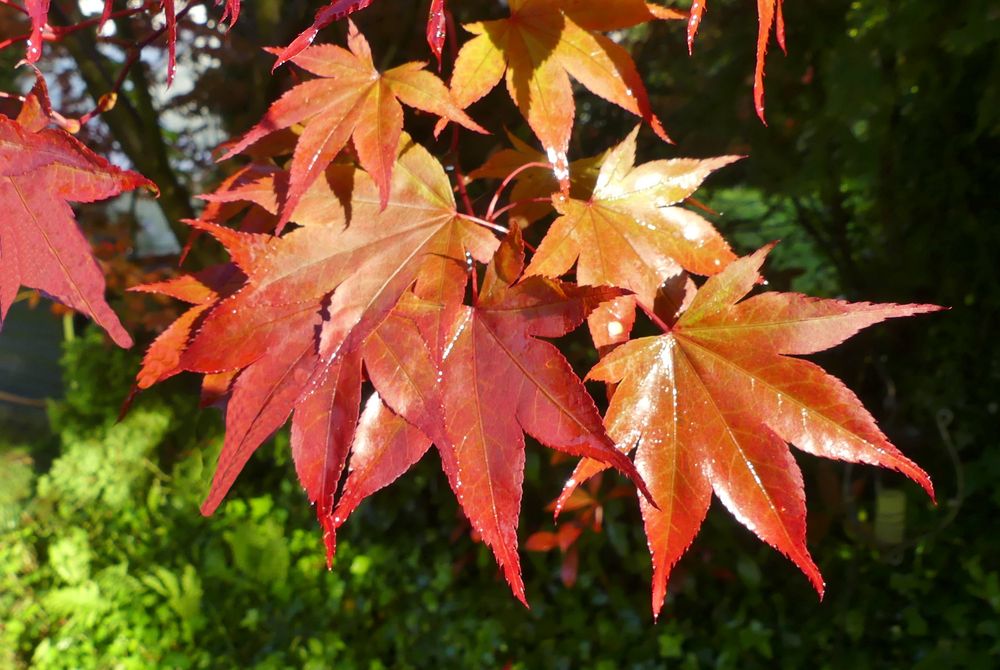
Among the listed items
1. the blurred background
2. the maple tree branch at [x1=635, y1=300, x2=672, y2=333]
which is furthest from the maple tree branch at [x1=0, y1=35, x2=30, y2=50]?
the blurred background

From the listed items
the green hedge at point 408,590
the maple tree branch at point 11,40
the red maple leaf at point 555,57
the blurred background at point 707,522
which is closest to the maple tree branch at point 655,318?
the red maple leaf at point 555,57

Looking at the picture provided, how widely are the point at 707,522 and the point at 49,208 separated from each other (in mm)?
2241

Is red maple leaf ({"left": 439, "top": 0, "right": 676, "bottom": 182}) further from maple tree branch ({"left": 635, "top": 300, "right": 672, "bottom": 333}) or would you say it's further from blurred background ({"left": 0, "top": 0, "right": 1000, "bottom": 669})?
blurred background ({"left": 0, "top": 0, "right": 1000, "bottom": 669})

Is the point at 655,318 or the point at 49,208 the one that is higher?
the point at 49,208

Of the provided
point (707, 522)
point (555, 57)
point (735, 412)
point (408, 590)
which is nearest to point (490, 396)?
point (735, 412)

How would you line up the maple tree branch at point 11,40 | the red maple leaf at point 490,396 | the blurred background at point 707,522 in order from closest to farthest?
the red maple leaf at point 490,396 → the maple tree branch at point 11,40 → the blurred background at point 707,522

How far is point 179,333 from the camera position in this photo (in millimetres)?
641

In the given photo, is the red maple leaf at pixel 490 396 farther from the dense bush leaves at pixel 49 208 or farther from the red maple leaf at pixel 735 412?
the dense bush leaves at pixel 49 208

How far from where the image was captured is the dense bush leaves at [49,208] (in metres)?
0.54

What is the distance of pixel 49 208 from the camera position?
1.82ft

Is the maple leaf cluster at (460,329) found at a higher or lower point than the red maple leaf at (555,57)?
lower

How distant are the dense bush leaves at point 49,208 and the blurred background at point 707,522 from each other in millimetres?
1444

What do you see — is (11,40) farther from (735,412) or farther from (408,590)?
(408,590)

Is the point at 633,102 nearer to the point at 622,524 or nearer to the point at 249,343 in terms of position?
the point at 249,343
